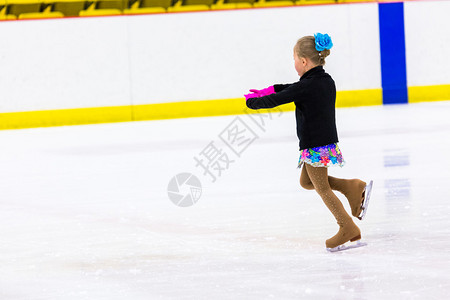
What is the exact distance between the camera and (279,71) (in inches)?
373

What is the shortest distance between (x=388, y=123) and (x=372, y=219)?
164 inches

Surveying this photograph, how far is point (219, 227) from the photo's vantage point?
338cm

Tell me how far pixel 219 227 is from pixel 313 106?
824mm

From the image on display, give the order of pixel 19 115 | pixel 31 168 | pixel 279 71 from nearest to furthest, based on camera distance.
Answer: pixel 31 168 < pixel 19 115 < pixel 279 71

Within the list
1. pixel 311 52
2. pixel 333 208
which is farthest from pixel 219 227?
pixel 311 52

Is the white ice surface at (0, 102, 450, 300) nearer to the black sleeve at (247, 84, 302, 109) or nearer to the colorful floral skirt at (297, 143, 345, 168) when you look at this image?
the colorful floral skirt at (297, 143, 345, 168)

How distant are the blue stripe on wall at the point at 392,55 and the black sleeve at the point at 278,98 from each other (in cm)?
722

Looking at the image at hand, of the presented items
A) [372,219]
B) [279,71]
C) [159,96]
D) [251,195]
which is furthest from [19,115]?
[372,219]

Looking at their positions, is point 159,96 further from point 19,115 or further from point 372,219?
point 372,219
